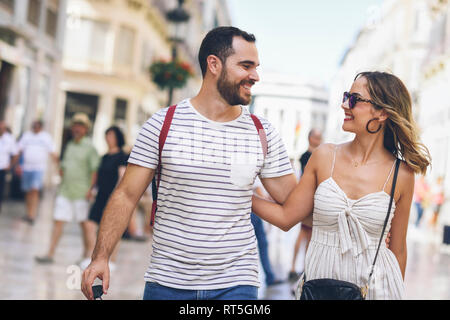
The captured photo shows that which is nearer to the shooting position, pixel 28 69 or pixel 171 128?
pixel 171 128

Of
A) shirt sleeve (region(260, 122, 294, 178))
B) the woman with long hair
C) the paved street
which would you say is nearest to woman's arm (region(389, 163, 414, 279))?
the woman with long hair

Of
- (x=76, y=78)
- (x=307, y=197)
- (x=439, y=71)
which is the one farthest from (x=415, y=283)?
(x=439, y=71)

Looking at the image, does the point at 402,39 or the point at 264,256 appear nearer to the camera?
the point at 264,256

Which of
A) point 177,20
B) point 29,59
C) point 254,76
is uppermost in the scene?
point 177,20

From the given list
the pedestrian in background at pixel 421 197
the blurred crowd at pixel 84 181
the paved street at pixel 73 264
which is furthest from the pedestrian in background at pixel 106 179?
the pedestrian in background at pixel 421 197

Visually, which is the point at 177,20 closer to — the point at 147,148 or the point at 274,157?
the point at 274,157

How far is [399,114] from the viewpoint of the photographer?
3332 mm

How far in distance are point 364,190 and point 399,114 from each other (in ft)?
1.34

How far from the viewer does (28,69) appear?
1997 cm

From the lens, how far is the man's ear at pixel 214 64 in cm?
344

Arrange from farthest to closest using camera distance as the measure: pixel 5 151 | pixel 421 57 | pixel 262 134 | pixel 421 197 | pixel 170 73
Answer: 1. pixel 421 57
2. pixel 421 197
3. pixel 170 73
4. pixel 5 151
5. pixel 262 134

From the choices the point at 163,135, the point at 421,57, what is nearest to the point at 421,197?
the point at 163,135
